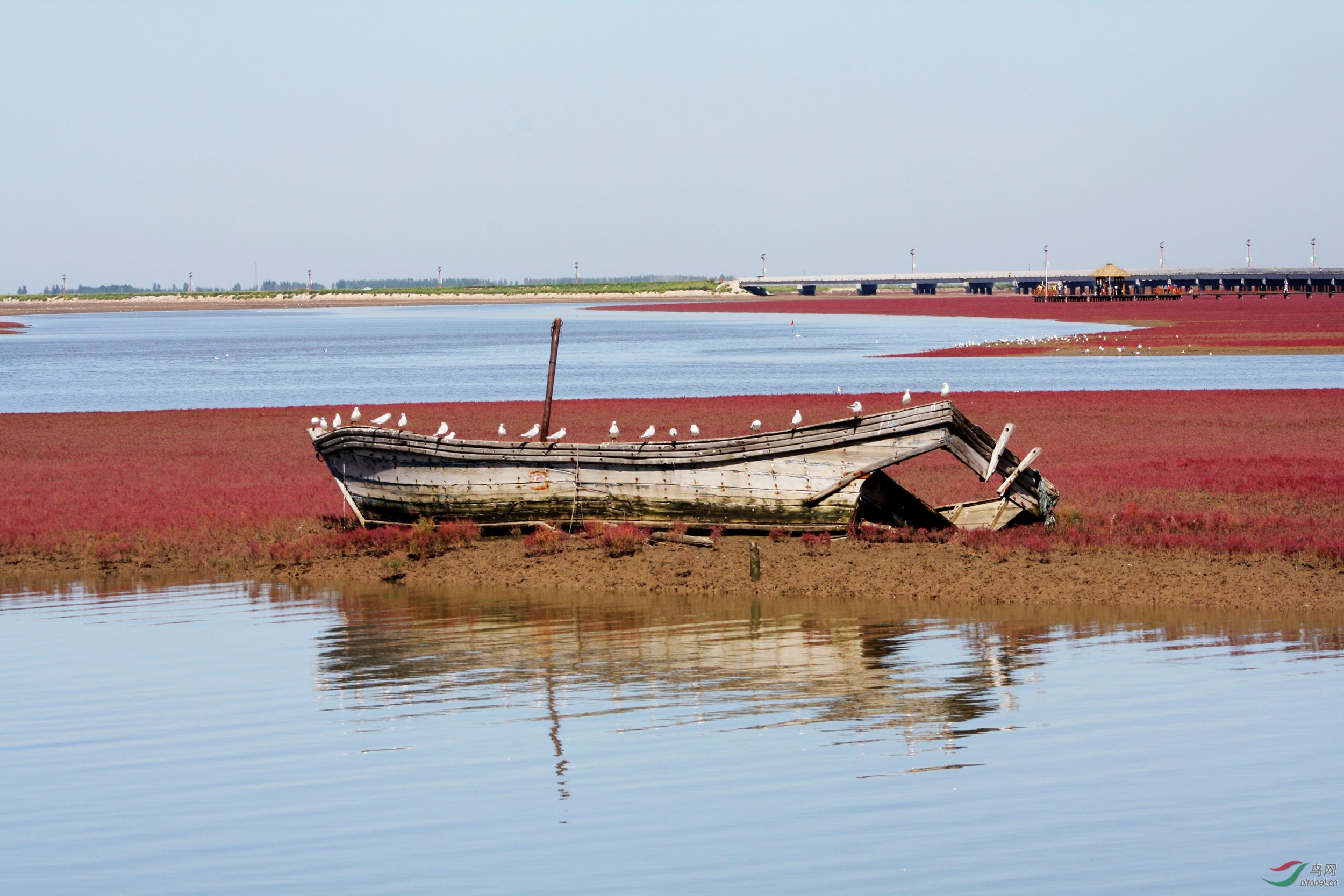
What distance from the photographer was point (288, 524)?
86.3 feet

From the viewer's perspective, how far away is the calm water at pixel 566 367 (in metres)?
57.7

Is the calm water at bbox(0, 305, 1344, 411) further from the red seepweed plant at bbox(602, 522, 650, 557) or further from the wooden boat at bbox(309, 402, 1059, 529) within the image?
the red seepweed plant at bbox(602, 522, 650, 557)

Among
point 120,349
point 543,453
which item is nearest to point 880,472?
point 543,453

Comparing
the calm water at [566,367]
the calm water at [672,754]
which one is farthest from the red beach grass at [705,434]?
the calm water at [566,367]

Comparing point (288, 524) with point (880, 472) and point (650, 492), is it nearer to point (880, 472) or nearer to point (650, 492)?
point (650, 492)

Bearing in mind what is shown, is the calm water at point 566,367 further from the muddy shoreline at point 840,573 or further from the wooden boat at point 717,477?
the muddy shoreline at point 840,573

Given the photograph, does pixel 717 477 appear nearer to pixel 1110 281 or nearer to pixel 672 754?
pixel 672 754

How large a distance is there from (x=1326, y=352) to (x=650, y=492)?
60736 mm

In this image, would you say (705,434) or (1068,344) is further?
(1068,344)
